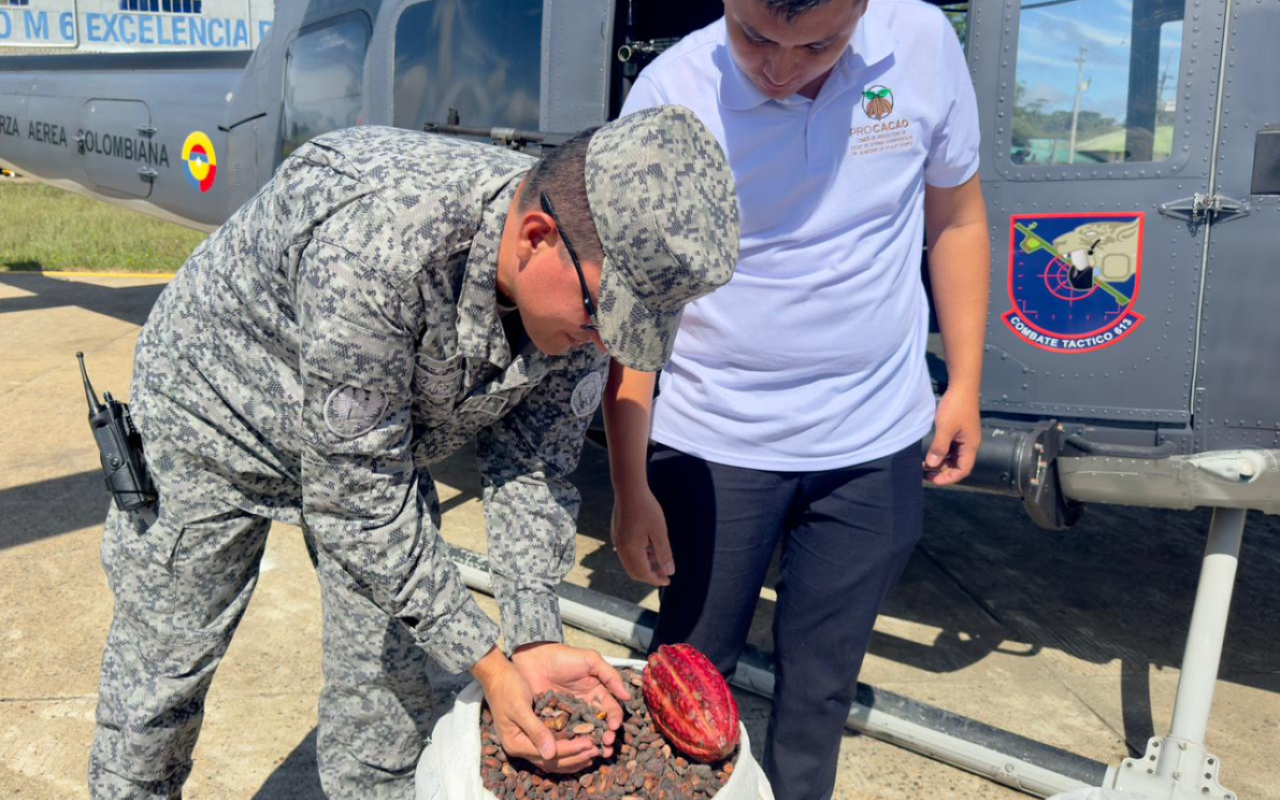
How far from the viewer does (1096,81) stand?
3.01 metres

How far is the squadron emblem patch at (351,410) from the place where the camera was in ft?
4.67

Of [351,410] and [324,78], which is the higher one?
[324,78]

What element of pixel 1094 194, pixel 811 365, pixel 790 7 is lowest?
pixel 811 365

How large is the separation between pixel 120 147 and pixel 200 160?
3.07ft

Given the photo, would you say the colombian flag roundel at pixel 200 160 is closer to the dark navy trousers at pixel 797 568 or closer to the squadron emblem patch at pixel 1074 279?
the squadron emblem patch at pixel 1074 279

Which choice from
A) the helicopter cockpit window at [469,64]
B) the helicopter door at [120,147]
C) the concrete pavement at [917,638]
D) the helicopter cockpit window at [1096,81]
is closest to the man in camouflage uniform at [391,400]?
the concrete pavement at [917,638]

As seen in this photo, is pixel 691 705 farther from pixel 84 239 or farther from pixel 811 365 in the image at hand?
pixel 84 239

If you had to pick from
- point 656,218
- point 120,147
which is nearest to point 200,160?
point 120,147

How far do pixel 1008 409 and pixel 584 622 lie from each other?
1.38 meters

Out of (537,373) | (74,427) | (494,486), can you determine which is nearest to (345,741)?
(494,486)

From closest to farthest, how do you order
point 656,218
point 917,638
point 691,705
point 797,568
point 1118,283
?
point 656,218, point 691,705, point 797,568, point 1118,283, point 917,638

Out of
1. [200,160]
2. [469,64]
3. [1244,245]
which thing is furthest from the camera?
[200,160]

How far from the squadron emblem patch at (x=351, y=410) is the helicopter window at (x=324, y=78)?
3.23 metres

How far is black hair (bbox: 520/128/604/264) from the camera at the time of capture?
1.30m
